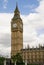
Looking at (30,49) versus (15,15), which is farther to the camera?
(15,15)

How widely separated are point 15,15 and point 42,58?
2448 cm

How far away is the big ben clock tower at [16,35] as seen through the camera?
365 ft

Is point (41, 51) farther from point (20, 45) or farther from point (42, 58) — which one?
point (20, 45)

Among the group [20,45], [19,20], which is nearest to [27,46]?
[20,45]

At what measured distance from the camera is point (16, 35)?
11262 centimetres

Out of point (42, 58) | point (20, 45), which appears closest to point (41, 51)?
point (42, 58)

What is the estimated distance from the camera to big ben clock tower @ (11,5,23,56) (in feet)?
365

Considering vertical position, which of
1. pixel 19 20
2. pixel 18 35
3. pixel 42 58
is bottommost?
pixel 42 58

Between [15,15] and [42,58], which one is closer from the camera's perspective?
[42,58]

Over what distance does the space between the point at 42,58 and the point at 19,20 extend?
2017 cm

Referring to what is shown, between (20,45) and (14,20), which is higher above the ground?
(14,20)

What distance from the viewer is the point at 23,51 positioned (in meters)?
111

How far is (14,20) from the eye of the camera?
377ft

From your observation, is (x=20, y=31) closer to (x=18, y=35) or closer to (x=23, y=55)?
(x=18, y=35)
